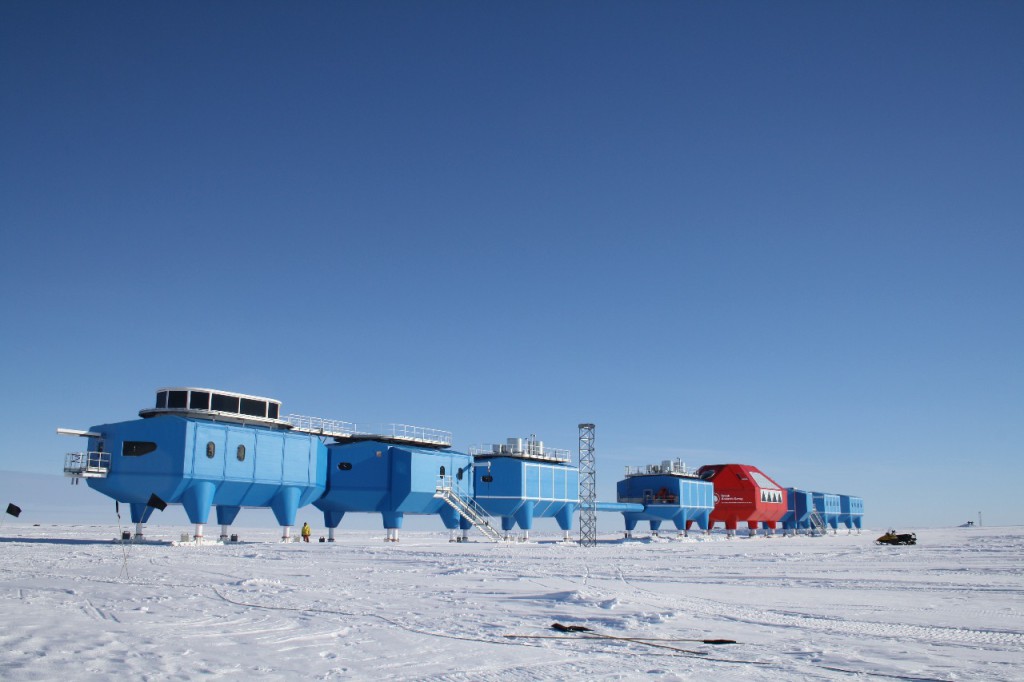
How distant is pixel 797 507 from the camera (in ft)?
361

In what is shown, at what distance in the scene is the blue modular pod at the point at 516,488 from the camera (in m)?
62.9

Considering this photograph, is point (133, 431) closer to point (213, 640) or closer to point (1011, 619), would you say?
point (213, 640)

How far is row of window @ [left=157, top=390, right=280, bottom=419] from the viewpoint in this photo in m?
47.0

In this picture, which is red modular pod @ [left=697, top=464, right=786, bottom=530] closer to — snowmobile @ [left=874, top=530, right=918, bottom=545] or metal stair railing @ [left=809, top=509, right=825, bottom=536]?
metal stair railing @ [left=809, top=509, right=825, bottom=536]

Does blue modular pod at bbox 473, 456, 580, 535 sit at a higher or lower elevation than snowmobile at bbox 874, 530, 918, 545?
higher

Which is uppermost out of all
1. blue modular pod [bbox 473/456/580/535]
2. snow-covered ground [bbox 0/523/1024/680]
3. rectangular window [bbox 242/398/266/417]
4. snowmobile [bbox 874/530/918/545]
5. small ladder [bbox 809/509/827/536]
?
rectangular window [bbox 242/398/266/417]

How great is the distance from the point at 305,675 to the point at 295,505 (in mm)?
43058

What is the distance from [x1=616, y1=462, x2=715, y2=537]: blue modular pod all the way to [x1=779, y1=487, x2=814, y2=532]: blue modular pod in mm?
25612

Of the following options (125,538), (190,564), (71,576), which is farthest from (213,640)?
(125,538)

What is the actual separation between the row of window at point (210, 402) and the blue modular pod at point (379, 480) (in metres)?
7.60

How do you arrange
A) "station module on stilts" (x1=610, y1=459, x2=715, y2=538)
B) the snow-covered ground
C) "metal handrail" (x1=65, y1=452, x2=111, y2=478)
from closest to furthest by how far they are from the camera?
the snow-covered ground
"metal handrail" (x1=65, y1=452, x2=111, y2=478)
"station module on stilts" (x1=610, y1=459, x2=715, y2=538)

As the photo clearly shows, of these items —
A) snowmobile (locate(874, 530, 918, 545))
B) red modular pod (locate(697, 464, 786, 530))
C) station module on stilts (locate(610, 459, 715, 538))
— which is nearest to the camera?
snowmobile (locate(874, 530, 918, 545))

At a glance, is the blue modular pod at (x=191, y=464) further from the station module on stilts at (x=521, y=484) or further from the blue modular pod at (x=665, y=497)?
the blue modular pod at (x=665, y=497)

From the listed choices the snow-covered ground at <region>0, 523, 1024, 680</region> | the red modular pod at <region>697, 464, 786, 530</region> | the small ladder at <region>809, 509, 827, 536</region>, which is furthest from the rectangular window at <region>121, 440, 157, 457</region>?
the small ladder at <region>809, 509, 827, 536</region>
